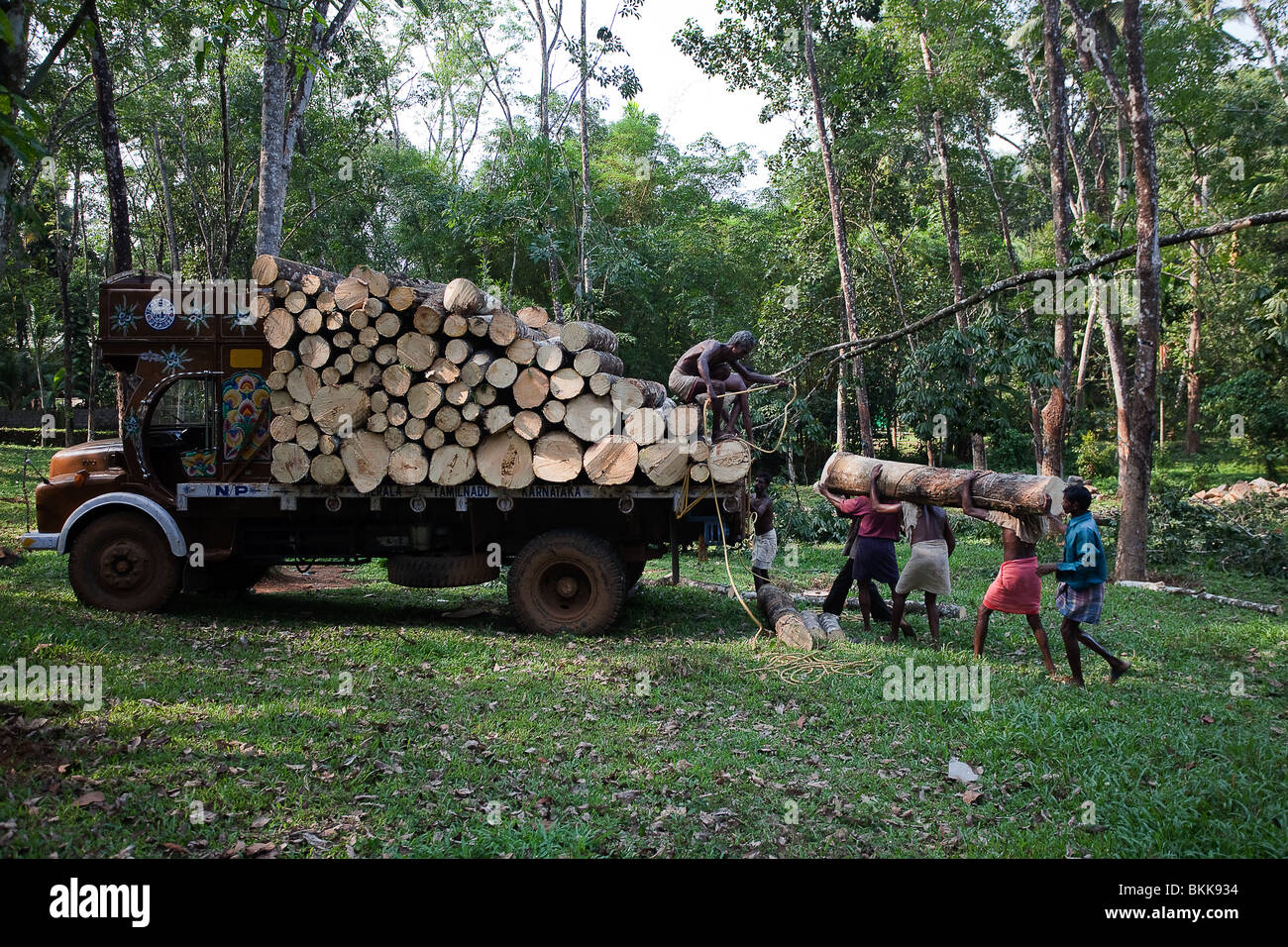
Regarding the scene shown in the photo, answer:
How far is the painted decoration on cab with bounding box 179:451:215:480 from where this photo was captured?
8125 mm

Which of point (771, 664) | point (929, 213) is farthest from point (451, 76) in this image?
point (771, 664)

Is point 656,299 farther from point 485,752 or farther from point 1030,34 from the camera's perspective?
point 485,752

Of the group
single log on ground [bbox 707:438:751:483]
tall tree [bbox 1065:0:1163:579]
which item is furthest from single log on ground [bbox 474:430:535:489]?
tall tree [bbox 1065:0:1163:579]

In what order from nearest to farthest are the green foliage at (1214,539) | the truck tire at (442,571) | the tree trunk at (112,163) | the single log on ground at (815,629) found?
1. the single log on ground at (815,629)
2. the truck tire at (442,571)
3. the tree trunk at (112,163)
4. the green foliage at (1214,539)

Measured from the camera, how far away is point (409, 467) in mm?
7730

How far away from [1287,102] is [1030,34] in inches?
295

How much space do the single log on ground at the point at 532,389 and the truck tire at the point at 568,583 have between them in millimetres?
1248

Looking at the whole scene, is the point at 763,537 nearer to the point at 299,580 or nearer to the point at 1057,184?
the point at 299,580

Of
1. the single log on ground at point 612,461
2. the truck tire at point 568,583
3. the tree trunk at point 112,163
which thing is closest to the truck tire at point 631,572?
the truck tire at point 568,583

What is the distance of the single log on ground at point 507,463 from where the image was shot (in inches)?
303

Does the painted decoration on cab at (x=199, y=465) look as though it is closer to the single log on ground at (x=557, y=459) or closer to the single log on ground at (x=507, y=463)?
the single log on ground at (x=507, y=463)

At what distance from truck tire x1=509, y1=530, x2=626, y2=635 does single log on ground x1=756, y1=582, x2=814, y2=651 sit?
1450 millimetres

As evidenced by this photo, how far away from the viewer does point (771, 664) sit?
692cm

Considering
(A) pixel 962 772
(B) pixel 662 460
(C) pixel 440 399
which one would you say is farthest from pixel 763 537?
(A) pixel 962 772
